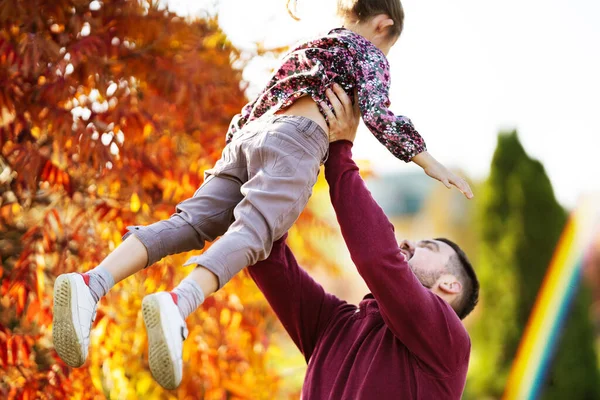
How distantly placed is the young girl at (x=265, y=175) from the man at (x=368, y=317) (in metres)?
0.10

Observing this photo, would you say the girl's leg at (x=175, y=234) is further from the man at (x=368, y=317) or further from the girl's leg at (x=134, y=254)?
the man at (x=368, y=317)

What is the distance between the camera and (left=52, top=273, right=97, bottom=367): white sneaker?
1.61 m

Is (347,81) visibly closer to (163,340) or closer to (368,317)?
(368,317)

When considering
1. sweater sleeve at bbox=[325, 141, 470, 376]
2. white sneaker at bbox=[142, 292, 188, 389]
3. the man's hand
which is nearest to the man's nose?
sweater sleeve at bbox=[325, 141, 470, 376]

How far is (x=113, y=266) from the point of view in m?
1.79

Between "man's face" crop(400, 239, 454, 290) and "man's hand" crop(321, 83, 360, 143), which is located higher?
"man's hand" crop(321, 83, 360, 143)

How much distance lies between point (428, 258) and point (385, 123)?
642mm

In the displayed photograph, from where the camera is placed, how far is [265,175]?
6.08 ft

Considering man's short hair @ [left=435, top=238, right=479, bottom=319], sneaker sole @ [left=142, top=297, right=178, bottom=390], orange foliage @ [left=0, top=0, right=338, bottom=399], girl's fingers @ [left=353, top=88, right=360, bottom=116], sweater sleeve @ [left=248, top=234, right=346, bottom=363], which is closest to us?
sneaker sole @ [left=142, top=297, right=178, bottom=390]

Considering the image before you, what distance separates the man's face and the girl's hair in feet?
2.43

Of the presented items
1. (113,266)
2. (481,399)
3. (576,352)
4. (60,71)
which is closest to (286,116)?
(113,266)

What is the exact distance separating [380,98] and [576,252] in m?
7.72

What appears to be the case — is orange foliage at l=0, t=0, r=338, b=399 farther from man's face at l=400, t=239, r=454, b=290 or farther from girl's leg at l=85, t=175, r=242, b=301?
man's face at l=400, t=239, r=454, b=290

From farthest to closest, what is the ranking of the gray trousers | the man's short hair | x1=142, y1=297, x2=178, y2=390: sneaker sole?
the man's short hair → the gray trousers → x1=142, y1=297, x2=178, y2=390: sneaker sole
